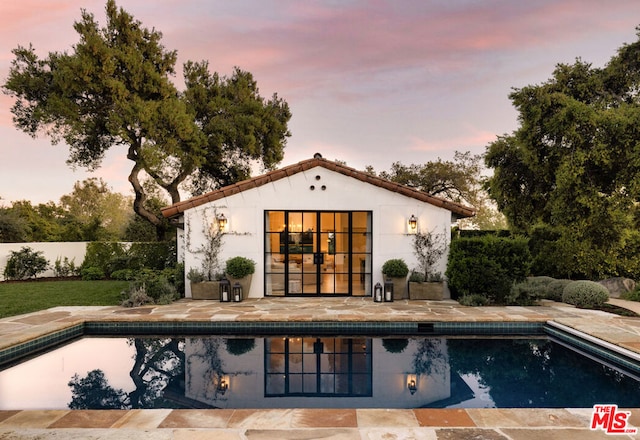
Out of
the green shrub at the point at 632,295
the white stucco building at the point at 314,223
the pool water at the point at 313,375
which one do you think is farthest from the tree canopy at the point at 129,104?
the green shrub at the point at 632,295

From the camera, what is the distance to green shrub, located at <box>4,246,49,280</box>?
52.1 feet

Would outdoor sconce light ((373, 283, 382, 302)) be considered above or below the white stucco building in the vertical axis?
below

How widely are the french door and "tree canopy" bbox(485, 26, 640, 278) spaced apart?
5.53m

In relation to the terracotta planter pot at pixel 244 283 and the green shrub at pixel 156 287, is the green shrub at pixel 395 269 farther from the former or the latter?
the green shrub at pixel 156 287

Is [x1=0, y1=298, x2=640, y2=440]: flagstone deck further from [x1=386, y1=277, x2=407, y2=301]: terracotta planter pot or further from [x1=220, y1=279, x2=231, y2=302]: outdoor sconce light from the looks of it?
[x1=386, y1=277, x2=407, y2=301]: terracotta planter pot

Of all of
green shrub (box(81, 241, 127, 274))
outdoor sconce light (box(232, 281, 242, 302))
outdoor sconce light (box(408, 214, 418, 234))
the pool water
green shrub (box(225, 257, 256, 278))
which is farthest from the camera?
green shrub (box(81, 241, 127, 274))

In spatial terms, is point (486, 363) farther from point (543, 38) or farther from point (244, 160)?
point (244, 160)

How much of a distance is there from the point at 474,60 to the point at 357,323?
1038 cm

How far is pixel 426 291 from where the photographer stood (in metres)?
11.0

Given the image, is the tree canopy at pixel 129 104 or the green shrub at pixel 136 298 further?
the tree canopy at pixel 129 104

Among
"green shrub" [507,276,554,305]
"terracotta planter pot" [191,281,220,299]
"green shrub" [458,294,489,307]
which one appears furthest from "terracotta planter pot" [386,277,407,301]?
"terracotta planter pot" [191,281,220,299]

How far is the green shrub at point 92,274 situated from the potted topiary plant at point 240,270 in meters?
8.17

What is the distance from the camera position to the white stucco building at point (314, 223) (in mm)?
11305

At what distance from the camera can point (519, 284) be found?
403 inches
